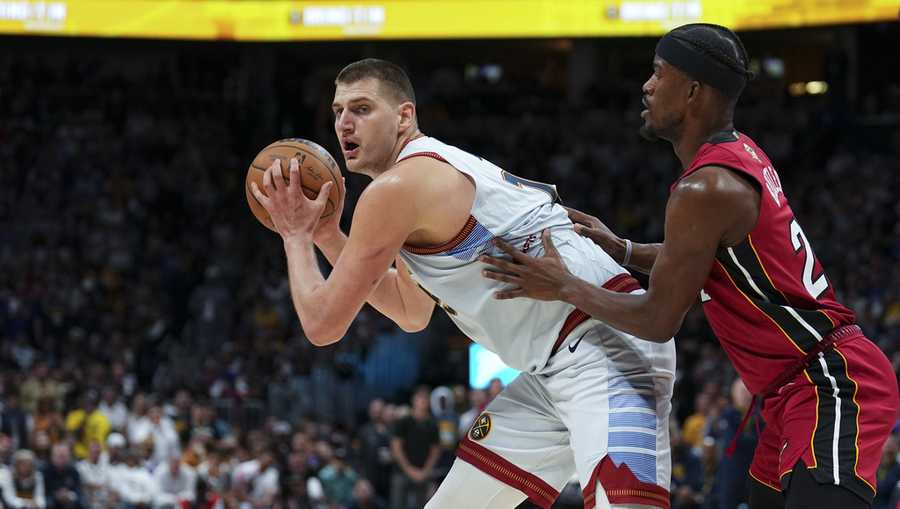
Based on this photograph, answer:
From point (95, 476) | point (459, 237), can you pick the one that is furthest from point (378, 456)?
point (459, 237)

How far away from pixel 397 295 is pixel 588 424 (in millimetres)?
1057

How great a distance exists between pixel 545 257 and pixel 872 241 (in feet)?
43.5

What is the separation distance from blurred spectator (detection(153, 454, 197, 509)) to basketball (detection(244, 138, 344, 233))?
8097 millimetres

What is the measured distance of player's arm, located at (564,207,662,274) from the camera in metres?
4.43

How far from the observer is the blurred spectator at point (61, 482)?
38.5 ft

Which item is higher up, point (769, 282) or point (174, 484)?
point (769, 282)

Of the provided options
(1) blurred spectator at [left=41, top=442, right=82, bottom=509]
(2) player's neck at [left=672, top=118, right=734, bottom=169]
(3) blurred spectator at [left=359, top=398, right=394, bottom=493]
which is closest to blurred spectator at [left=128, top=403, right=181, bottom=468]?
(1) blurred spectator at [left=41, top=442, right=82, bottom=509]

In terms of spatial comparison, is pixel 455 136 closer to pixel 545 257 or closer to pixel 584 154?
pixel 584 154

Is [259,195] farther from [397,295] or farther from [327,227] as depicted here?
[397,295]

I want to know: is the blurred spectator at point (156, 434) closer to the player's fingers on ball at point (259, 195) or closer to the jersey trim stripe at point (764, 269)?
the player's fingers on ball at point (259, 195)

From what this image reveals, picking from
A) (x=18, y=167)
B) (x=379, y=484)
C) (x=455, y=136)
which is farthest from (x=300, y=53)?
(x=379, y=484)

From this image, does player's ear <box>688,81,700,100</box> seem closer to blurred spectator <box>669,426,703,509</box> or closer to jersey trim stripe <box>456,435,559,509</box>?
jersey trim stripe <box>456,435,559,509</box>

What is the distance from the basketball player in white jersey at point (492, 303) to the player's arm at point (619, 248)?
18cm

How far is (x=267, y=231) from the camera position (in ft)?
65.3
